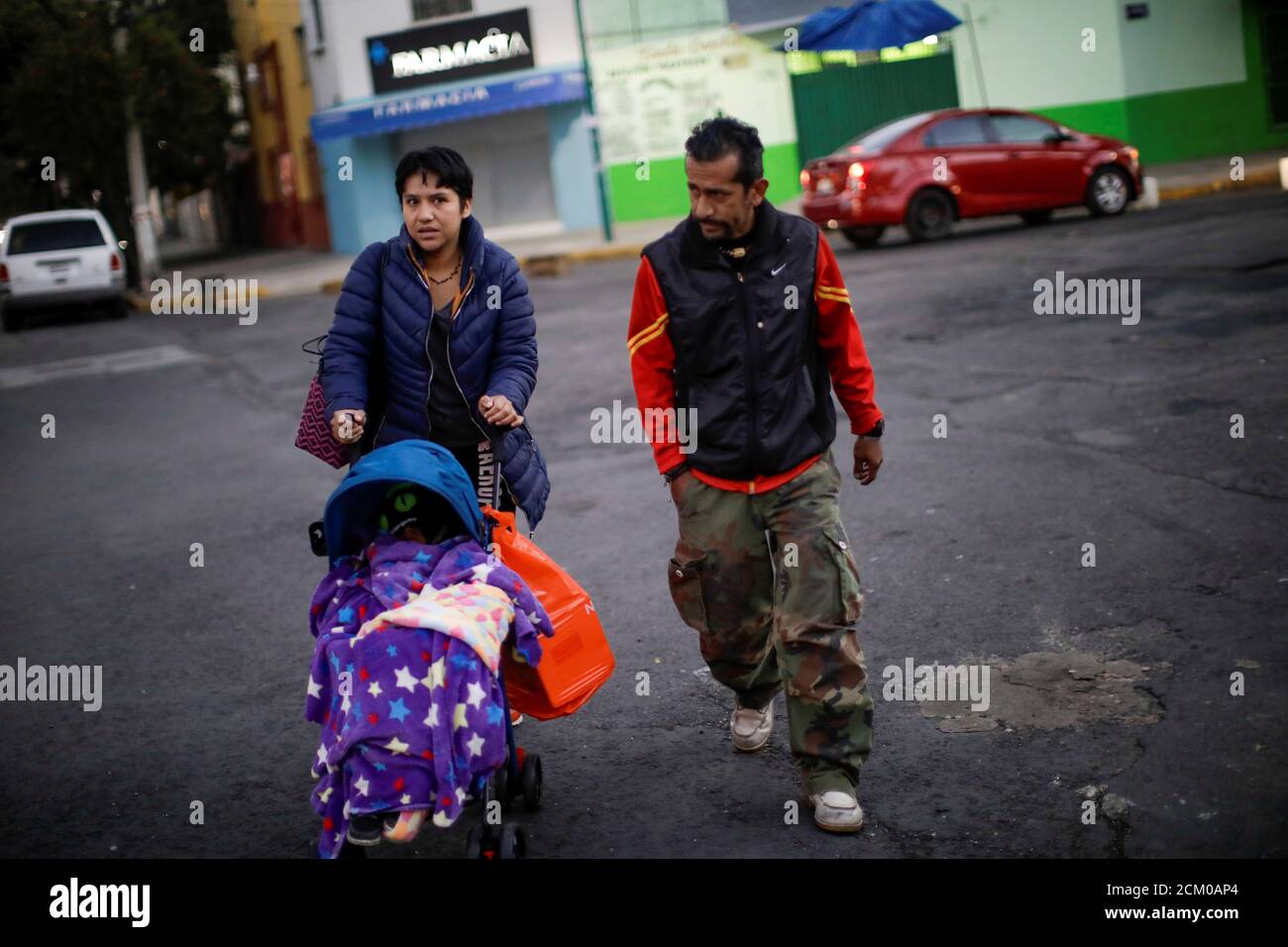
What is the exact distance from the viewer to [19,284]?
2189cm

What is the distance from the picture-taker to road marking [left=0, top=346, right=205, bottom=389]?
15430mm

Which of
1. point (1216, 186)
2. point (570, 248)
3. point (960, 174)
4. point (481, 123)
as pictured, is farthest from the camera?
point (481, 123)

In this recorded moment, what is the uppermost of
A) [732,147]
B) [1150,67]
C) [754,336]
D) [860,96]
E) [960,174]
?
[860,96]

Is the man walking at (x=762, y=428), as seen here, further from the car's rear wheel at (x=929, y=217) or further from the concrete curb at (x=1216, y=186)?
the concrete curb at (x=1216, y=186)

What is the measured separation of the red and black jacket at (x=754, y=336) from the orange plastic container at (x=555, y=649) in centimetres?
45

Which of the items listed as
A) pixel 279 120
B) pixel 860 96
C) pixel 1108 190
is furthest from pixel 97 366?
pixel 279 120

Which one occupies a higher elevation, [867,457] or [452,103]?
[452,103]

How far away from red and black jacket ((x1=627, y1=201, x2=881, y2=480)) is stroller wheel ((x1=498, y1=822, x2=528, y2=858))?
1076 millimetres

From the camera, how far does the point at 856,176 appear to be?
685 inches

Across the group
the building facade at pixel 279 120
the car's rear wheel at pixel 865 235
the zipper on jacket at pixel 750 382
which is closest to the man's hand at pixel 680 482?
the zipper on jacket at pixel 750 382

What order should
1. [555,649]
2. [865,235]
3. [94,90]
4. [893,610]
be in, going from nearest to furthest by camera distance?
[555,649]
[893,610]
[865,235]
[94,90]

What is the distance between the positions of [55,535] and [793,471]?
18.7 feet

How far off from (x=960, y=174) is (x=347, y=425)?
14.9 m

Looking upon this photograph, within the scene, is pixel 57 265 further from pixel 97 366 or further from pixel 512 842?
pixel 512 842
